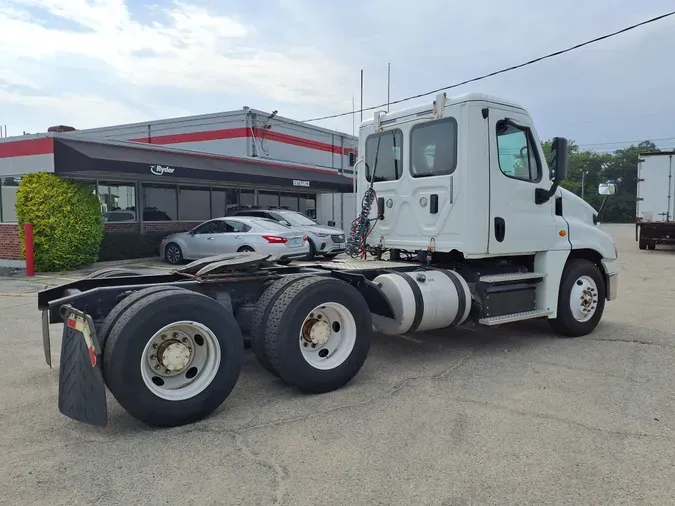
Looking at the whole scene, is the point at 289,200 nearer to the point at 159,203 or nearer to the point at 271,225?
the point at 159,203

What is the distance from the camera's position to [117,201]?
16812 mm

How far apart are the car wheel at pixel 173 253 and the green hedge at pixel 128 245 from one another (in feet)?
4.31

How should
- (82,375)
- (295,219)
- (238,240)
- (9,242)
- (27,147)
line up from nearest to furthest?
1. (82,375)
2. (27,147)
3. (238,240)
4. (9,242)
5. (295,219)

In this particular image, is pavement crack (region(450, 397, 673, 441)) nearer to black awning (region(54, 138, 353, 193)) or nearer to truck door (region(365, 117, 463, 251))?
truck door (region(365, 117, 463, 251))

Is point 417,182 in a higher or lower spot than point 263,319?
higher

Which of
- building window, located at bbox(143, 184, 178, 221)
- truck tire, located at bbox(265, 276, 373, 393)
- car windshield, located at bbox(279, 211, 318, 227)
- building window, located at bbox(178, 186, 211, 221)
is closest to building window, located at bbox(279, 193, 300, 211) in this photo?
building window, located at bbox(178, 186, 211, 221)

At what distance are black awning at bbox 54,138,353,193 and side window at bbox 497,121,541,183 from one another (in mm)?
10844

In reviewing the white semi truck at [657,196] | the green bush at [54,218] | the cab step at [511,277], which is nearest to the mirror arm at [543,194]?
the cab step at [511,277]

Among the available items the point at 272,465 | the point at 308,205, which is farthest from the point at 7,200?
the point at 272,465

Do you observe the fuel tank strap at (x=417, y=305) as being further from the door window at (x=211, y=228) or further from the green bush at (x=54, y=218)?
the green bush at (x=54, y=218)

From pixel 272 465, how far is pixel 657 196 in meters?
21.4

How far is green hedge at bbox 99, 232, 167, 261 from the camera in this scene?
16109 mm

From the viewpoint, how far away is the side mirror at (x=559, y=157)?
602cm

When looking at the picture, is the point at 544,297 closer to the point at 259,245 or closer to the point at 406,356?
the point at 406,356
